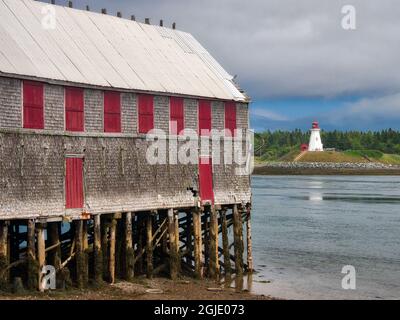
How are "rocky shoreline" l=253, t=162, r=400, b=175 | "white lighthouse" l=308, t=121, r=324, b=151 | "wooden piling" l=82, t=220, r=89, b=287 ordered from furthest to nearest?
"white lighthouse" l=308, t=121, r=324, b=151
"rocky shoreline" l=253, t=162, r=400, b=175
"wooden piling" l=82, t=220, r=89, b=287

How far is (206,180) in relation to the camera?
32406 millimetres

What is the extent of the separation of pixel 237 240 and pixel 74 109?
1114 centimetres

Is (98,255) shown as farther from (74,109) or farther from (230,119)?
(230,119)

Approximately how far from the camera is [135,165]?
29203mm

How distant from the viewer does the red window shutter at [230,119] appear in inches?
1305

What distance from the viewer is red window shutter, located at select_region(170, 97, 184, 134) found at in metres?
30.7

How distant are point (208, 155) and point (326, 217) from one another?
40.2 metres

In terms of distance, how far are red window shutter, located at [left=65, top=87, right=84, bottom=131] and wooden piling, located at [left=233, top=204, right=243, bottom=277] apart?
9.59 meters

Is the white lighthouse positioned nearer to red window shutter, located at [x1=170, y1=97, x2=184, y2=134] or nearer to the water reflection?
the water reflection

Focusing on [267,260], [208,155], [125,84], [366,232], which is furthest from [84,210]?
[366,232]

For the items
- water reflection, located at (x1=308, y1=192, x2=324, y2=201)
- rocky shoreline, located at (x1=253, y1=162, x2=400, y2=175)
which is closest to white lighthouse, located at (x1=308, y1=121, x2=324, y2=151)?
rocky shoreline, located at (x1=253, y1=162, x2=400, y2=175)

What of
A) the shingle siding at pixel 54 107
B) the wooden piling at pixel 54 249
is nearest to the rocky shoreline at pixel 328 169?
the wooden piling at pixel 54 249

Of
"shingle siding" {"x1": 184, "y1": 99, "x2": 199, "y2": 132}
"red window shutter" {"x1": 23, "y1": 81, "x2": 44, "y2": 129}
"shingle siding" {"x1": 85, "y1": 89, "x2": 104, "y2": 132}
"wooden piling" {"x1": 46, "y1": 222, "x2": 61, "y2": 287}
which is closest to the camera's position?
"red window shutter" {"x1": 23, "y1": 81, "x2": 44, "y2": 129}

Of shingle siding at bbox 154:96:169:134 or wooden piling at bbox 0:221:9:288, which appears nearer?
wooden piling at bbox 0:221:9:288
